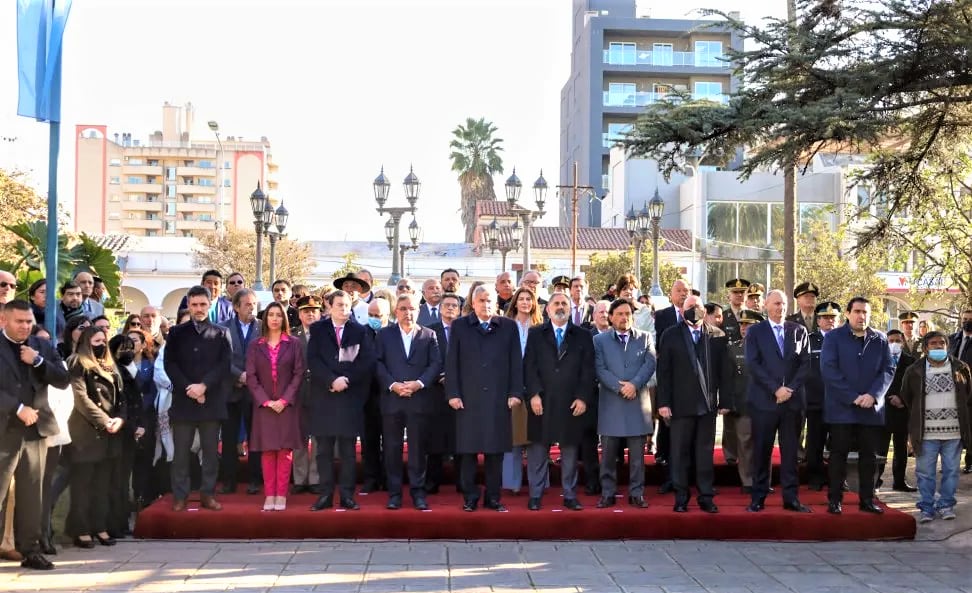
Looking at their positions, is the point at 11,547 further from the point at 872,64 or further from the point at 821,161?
the point at 821,161

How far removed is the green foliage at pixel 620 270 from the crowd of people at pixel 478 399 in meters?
34.0

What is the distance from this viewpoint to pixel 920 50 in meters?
9.63

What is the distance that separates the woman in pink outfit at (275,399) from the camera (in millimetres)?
10000

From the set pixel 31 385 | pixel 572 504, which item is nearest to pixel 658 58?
pixel 572 504

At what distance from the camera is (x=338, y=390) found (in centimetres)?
1003

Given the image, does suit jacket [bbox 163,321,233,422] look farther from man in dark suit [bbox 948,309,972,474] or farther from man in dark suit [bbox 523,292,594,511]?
man in dark suit [bbox 948,309,972,474]

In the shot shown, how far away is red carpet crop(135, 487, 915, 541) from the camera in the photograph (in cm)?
975

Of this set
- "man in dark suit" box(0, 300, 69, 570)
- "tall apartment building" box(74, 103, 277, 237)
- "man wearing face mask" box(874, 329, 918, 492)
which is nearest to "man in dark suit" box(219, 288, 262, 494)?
"man in dark suit" box(0, 300, 69, 570)

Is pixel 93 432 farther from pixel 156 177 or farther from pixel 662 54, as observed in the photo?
pixel 156 177

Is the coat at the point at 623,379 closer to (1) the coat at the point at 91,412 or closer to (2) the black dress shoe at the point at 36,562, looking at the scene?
(1) the coat at the point at 91,412

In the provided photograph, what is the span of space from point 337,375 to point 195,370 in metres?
1.22

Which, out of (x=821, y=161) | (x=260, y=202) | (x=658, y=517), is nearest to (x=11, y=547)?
(x=658, y=517)

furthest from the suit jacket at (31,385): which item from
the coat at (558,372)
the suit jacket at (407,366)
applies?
the coat at (558,372)

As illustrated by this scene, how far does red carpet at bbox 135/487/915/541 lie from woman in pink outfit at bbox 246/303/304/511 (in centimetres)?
30
